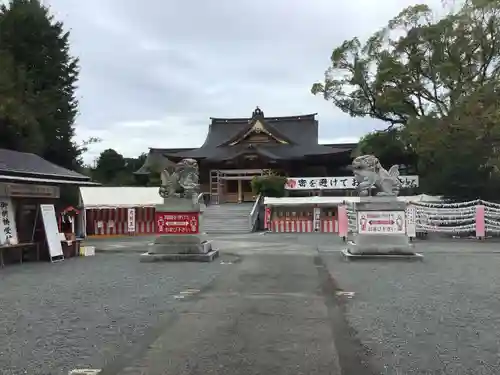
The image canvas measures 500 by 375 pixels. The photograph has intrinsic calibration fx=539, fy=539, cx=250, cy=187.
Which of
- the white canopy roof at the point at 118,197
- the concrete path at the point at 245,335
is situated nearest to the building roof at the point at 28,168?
the concrete path at the point at 245,335

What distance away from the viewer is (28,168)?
1451 cm

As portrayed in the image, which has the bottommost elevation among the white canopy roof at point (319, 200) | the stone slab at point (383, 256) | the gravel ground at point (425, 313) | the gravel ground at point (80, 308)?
the gravel ground at point (425, 313)

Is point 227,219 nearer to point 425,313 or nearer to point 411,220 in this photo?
point 411,220

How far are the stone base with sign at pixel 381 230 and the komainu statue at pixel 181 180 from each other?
4426mm

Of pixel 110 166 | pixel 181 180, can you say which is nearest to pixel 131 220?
pixel 181 180

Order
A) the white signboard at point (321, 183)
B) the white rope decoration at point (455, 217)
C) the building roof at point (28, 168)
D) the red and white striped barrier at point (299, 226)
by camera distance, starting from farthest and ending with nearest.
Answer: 1. the white signboard at point (321, 183)
2. the red and white striped barrier at point (299, 226)
3. the white rope decoration at point (455, 217)
4. the building roof at point (28, 168)

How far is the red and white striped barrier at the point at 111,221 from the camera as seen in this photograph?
27.9 meters

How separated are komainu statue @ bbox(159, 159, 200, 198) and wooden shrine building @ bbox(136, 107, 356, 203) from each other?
22673mm

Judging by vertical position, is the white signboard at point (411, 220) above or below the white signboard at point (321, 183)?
below

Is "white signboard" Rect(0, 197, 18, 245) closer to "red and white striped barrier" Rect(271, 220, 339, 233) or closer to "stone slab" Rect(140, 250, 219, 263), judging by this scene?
"stone slab" Rect(140, 250, 219, 263)

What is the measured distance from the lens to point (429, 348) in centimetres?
521

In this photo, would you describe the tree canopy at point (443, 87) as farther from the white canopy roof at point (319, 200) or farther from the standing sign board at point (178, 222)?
the standing sign board at point (178, 222)

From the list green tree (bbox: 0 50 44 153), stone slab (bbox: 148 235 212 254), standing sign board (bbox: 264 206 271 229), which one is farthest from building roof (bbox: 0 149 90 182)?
standing sign board (bbox: 264 206 271 229)

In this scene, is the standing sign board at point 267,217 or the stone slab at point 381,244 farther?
the standing sign board at point 267,217
